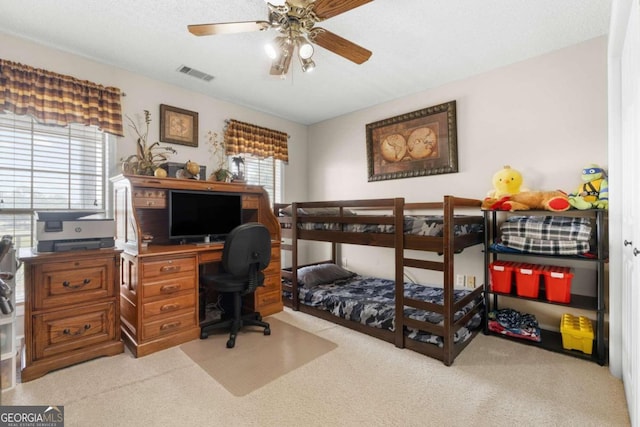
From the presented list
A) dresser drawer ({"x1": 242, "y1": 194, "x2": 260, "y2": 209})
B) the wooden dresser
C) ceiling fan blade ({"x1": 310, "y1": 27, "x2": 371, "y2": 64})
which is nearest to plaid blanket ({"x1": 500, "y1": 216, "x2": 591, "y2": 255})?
ceiling fan blade ({"x1": 310, "y1": 27, "x2": 371, "y2": 64})

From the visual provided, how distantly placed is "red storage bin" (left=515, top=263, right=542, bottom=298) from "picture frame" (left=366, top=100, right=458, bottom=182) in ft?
4.04

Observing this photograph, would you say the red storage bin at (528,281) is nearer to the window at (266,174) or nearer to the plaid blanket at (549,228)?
the plaid blanket at (549,228)

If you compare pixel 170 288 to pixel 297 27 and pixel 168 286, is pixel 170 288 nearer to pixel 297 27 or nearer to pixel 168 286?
pixel 168 286

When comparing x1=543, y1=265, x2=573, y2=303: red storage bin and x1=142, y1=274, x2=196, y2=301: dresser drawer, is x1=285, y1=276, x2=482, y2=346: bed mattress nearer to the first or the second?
x1=543, y1=265, x2=573, y2=303: red storage bin

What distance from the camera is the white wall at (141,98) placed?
2428 mm

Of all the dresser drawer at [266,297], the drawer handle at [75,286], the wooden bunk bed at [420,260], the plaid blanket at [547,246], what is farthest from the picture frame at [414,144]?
the drawer handle at [75,286]

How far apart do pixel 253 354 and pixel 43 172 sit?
233cm

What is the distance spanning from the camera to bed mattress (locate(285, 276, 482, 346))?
94.3 inches

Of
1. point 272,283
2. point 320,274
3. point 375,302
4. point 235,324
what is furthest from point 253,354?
point 320,274

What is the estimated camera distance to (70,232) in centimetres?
212

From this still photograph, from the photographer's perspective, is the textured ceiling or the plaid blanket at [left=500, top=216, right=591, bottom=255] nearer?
the textured ceiling

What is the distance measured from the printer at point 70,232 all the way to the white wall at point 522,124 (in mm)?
2850

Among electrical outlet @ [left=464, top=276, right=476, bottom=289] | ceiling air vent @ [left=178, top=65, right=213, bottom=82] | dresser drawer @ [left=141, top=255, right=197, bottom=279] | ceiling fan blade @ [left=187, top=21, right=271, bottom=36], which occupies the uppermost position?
Result: ceiling air vent @ [left=178, top=65, right=213, bottom=82]

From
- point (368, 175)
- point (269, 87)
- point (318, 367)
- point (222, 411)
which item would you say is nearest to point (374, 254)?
point (368, 175)
